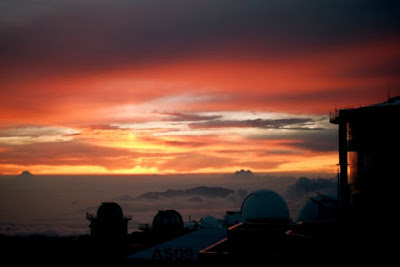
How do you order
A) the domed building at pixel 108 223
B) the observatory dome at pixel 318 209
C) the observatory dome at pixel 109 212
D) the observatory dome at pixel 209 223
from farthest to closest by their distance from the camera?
1. the observatory dome at pixel 209 223
2. the observatory dome at pixel 109 212
3. the domed building at pixel 108 223
4. the observatory dome at pixel 318 209

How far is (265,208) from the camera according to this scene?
128 ft

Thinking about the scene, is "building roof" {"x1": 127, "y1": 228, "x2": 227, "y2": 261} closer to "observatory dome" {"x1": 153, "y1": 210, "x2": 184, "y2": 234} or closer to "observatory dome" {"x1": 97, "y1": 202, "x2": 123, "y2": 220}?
"observatory dome" {"x1": 153, "y1": 210, "x2": 184, "y2": 234}

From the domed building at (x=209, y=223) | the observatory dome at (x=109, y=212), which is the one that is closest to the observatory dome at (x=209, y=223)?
the domed building at (x=209, y=223)

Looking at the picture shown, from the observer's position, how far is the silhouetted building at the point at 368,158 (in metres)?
28.6

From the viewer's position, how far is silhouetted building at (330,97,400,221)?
28578 millimetres

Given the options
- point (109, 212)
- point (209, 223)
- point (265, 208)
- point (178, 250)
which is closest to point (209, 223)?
point (209, 223)

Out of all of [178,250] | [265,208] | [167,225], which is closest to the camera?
[178,250]

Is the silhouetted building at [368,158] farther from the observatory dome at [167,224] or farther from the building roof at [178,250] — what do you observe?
the observatory dome at [167,224]

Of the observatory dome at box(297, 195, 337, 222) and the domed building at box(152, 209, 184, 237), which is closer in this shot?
the observatory dome at box(297, 195, 337, 222)

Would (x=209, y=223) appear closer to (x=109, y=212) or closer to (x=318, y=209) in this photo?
(x=109, y=212)

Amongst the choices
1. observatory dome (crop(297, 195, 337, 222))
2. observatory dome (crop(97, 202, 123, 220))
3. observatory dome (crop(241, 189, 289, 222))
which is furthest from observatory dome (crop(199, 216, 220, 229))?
observatory dome (crop(241, 189, 289, 222))

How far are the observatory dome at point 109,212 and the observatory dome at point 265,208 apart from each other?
2525 cm

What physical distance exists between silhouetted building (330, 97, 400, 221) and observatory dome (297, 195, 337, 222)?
940 cm

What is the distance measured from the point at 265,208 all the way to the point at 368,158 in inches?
462
